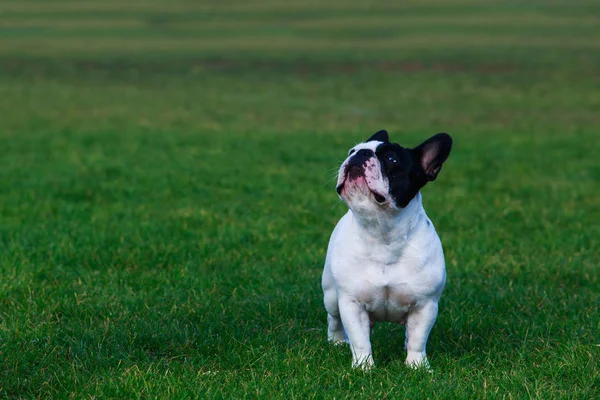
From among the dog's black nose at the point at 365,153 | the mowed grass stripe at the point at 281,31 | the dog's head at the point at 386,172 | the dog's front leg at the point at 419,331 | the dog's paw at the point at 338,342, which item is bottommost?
the mowed grass stripe at the point at 281,31

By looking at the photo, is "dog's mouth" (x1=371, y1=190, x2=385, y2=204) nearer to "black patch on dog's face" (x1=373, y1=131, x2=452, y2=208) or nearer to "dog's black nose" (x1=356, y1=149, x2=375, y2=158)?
"black patch on dog's face" (x1=373, y1=131, x2=452, y2=208)

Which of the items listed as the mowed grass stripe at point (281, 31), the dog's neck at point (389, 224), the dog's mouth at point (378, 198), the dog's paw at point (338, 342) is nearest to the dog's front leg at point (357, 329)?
the dog's neck at point (389, 224)

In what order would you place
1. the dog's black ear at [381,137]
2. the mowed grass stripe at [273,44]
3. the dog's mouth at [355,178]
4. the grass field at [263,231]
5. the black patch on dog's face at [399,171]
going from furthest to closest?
the mowed grass stripe at [273,44] < the dog's black ear at [381,137] < the grass field at [263,231] < the black patch on dog's face at [399,171] < the dog's mouth at [355,178]

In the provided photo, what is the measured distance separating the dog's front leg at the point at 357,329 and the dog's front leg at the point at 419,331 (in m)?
0.27

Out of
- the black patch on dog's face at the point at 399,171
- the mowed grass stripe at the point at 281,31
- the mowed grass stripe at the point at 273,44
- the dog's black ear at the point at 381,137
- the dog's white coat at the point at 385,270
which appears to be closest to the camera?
the black patch on dog's face at the point at 399,171

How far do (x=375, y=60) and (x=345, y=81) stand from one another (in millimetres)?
7145

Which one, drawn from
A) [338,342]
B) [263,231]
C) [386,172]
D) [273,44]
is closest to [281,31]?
[273,44]

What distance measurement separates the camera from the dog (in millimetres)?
5809

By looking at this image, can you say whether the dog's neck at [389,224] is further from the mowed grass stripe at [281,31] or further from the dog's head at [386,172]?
the mowed grass stripe at [281,31]

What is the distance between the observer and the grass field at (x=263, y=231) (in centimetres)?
623

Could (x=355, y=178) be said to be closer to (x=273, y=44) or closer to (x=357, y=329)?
(x=357, y=329)

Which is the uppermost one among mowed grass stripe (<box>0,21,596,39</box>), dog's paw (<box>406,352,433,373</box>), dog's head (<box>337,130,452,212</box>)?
dog's head (<box>337,130,452,212</box>)

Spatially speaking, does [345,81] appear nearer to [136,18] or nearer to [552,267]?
[552,267]

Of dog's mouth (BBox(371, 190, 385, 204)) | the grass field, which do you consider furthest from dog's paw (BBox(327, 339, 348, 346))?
dog's mouth (BBox(371, 190, 385, 204))
